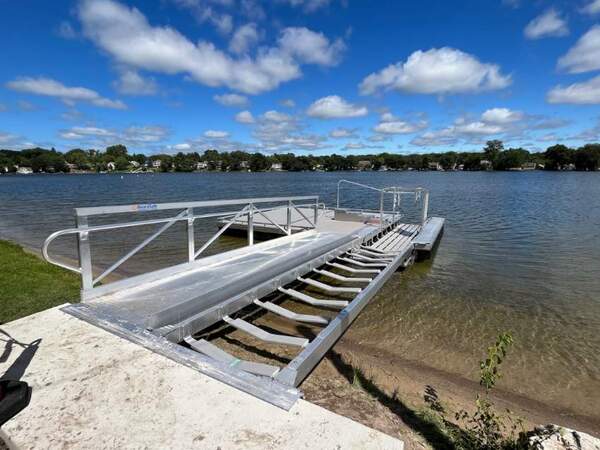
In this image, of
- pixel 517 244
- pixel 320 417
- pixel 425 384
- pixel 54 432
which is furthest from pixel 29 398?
pixel 517 244

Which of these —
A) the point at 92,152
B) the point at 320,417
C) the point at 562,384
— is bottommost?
the point at 562,384

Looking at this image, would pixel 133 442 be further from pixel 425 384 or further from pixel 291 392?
pixel 425 384

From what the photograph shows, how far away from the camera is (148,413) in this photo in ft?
6.51

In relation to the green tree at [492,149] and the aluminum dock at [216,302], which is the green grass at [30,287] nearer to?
the aluminum dock at [216,302]

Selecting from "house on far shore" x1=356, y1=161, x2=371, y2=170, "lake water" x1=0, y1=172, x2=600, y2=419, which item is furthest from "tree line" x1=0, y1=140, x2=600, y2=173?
"lake water" x1=0, y1=172, x2=600, y2=419

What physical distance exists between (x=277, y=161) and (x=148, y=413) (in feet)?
436

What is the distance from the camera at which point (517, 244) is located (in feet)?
40.7

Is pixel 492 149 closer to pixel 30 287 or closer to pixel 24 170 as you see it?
pixel 30 287

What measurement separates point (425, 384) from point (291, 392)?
288 cm

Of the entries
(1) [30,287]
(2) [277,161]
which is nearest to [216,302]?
(1) [30,287]

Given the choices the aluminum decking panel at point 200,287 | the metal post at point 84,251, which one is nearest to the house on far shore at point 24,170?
the aluminum decking panel at point 200,287

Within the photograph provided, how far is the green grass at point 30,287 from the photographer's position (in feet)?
15.6

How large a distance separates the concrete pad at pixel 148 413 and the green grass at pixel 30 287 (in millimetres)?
2737

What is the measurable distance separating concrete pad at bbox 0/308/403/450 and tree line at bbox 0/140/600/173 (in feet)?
404
